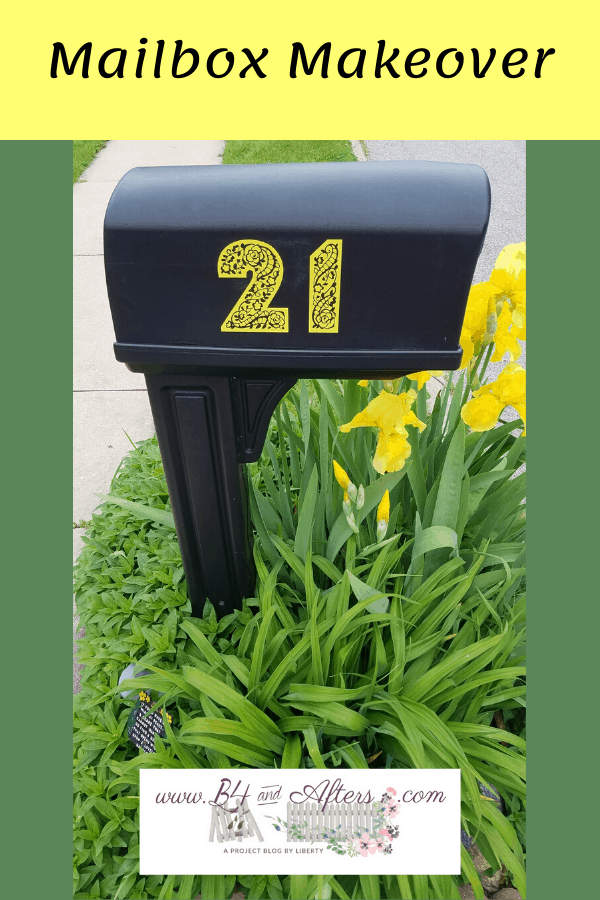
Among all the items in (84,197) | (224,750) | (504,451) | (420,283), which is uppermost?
(84,197)

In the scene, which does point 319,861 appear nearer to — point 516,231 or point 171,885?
point 171,885

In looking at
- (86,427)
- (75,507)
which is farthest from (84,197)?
(75,507)

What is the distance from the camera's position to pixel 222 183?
94 centimetres

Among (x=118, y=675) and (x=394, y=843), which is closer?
(x=394, y=843)

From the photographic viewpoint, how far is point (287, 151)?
12.9ft

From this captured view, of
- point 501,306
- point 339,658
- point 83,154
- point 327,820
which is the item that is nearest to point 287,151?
point 83,154

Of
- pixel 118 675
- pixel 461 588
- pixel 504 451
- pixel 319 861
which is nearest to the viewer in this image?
pixel 319 861

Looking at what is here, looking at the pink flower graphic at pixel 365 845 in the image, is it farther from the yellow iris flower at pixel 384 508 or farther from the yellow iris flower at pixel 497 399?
the yellow iris flower at pixel 497 399

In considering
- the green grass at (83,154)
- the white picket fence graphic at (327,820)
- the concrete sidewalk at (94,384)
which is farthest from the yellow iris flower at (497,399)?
the green grass at (83,154)

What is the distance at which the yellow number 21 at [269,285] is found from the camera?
914mm

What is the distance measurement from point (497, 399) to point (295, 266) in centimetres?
49

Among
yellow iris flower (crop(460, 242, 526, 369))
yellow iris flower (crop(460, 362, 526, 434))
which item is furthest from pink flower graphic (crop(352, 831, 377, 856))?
yellow iris flower (crop(460, 242, 526, 369))

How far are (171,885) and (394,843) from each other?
417mm

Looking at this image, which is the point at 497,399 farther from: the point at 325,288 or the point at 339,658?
the point at 339,658
